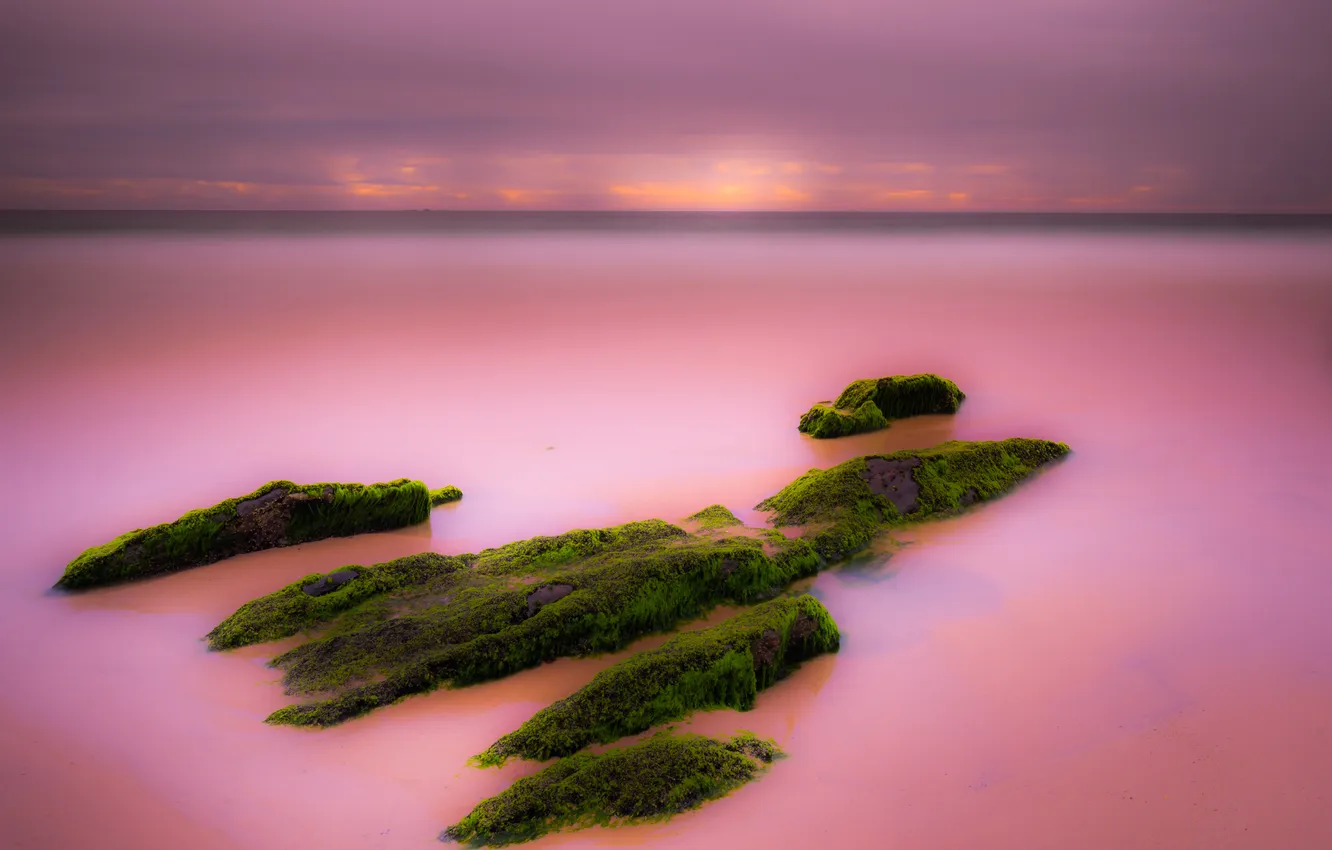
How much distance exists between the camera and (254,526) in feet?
18.9

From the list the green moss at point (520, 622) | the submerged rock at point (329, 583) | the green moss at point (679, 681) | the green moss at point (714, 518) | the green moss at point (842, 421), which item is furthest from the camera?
the green moss at point (842, 421)

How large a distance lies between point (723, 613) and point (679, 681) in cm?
102

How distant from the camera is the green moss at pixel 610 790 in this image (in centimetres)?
336

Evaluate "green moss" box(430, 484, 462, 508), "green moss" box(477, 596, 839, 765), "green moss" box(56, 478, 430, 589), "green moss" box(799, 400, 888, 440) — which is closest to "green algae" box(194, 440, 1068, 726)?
"green moss" box(477, 596, 839, 765)

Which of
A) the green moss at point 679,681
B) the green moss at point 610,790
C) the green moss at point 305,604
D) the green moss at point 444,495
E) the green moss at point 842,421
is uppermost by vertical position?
the green moss at point 842,421

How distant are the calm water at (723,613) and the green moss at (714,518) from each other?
726mm

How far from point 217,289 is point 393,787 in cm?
2652

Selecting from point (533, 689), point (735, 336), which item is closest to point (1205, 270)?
point (735, 336)

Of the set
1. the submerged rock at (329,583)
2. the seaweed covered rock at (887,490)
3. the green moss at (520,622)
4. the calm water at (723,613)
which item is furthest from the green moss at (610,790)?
the seaweed covered rock at (887,490)

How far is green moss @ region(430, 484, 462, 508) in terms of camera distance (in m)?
6.95

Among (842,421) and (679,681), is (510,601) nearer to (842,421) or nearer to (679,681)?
(679,681)

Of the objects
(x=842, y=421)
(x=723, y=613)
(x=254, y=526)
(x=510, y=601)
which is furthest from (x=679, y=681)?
(x=842, y=421)

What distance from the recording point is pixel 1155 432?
9.55 meters

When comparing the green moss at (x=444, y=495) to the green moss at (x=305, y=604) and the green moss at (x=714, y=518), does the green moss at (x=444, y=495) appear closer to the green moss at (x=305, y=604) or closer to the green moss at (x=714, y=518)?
the green moss at (x=305, y=604)
